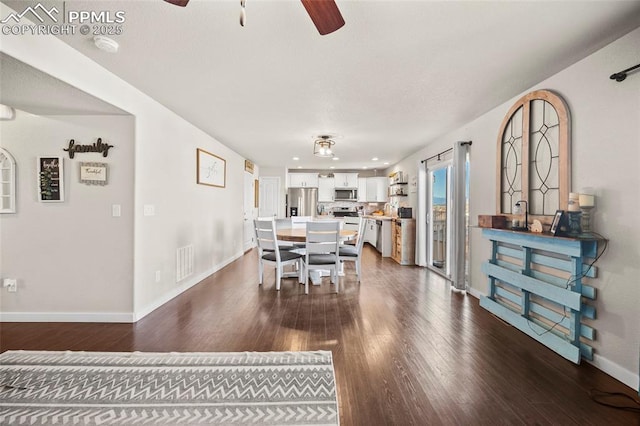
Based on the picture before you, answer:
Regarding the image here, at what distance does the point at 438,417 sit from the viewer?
1.60m

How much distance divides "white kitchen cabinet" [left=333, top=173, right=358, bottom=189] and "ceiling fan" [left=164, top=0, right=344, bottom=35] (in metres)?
7.41

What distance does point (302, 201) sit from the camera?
344 inches

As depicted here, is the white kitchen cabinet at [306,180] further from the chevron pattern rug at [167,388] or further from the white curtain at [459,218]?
the chevron pattern rug at [167,388]

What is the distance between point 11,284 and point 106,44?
2.67 metres

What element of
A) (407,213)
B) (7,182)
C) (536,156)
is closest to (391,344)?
(536,156)

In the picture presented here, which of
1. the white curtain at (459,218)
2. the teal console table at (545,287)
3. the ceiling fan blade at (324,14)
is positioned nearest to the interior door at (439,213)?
the white curtain at (459,218)

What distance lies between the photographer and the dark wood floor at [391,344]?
167cm

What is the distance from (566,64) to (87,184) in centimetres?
458

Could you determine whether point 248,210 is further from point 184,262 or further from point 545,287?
point 545,287

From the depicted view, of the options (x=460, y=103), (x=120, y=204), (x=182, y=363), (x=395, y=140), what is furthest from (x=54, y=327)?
(x=395, y=140)

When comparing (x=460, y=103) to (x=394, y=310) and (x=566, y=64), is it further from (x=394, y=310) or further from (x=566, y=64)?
(x=394, y=310)

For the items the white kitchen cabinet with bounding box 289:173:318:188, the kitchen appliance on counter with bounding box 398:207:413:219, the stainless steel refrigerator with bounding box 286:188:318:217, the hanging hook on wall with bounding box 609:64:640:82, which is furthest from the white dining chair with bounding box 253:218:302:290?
the white kitchen cabinet with bounding box 289:173:318:188

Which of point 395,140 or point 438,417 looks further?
point 395,140

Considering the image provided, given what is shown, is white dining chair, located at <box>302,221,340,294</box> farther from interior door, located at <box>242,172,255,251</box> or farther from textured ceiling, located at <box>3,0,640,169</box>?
interior door, located at <box>242,172,255,251</box>
